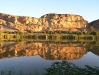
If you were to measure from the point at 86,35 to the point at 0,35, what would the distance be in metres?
51.9

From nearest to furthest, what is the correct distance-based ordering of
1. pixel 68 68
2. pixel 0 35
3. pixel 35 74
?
pixel 68 68 < pixel 35 74 < pixel 0 35

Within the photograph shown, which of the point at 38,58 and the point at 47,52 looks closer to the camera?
the point at 38,58

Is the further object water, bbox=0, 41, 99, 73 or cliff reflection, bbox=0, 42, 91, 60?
cliff reflection, bbox=0, 42, 91, 60

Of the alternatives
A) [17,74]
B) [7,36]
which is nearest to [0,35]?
[7,36]

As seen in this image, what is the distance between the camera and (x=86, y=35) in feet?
354

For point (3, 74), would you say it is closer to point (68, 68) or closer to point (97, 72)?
point (68, 68)

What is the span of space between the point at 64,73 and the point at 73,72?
668mm

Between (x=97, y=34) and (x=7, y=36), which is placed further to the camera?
(x=97, y=34)

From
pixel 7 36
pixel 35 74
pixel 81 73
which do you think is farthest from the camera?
pixel 7 36

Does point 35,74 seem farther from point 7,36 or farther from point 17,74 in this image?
point 7,36

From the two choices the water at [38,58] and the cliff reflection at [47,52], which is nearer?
the water at [38,58]

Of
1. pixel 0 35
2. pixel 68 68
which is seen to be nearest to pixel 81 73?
pixel 68 68

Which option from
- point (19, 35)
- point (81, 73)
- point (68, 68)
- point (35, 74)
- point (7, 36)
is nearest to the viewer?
point (81, 73)

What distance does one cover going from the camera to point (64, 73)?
39.5 feet
